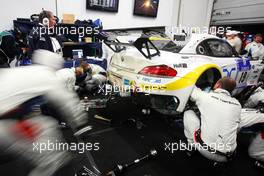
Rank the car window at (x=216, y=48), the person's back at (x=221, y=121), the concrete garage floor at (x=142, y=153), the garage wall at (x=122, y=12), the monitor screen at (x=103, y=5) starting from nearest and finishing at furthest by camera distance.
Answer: the person's back at (x=221, y=121) → the concrete garage floor at (x=142, y=153) → the car window at (x=216, y=48) → the garage wall at (x=122, y=12) → the monitor screen at (x=103, y=5)

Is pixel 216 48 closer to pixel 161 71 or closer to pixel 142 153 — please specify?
pixel 161 71

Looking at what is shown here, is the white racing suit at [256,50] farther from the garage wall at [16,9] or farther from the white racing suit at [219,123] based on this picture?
the garage wall at [16,9]

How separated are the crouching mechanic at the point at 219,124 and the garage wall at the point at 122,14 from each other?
520 centimetres

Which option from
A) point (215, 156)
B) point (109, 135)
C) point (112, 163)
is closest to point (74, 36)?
point (109, 135)

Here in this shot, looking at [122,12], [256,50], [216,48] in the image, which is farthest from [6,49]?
[256,50]

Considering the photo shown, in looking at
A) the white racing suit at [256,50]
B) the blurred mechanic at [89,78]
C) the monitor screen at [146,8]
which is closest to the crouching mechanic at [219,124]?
the blurred mechanic at [89,78]

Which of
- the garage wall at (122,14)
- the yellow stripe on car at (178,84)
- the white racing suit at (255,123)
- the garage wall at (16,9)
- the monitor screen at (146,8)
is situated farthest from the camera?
the monitor screen at (146,8)

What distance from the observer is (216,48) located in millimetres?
3449

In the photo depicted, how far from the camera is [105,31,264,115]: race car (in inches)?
99.0

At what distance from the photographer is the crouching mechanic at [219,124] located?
205 centimetres

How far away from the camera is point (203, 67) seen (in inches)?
107

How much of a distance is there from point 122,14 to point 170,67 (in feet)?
16.5

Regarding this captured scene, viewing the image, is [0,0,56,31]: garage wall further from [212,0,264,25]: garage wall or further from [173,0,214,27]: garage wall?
[212,0,264,25]: garage wall

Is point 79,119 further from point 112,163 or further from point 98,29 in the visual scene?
point 98,29
